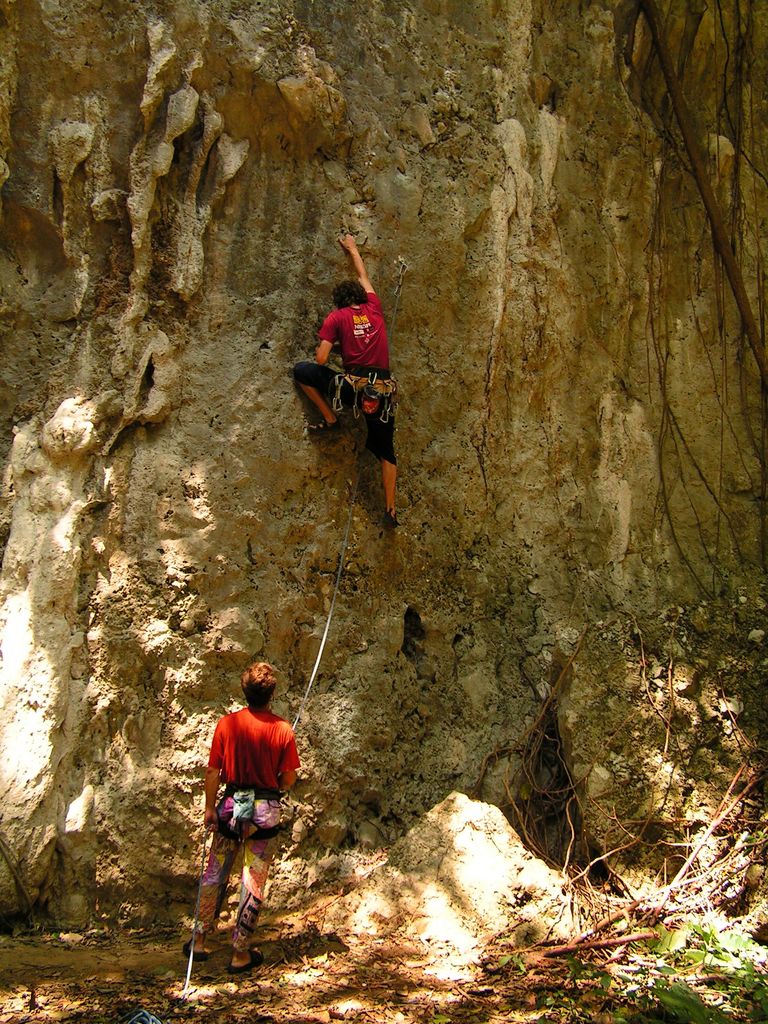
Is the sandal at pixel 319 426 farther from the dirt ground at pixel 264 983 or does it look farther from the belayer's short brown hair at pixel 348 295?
the dirt ground at pixel 264 983

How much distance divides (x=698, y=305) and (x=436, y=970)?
463 centimetres

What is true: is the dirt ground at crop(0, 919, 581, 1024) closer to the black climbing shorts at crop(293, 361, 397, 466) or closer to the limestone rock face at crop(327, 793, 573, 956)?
the limestone rock face at crop(327, 793, 573, 956)

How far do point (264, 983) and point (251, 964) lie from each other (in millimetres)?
128

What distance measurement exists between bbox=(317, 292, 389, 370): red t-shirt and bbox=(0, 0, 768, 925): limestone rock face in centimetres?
34

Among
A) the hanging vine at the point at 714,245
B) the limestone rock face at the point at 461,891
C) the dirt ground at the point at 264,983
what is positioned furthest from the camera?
the hanging vine at the point at 714,245

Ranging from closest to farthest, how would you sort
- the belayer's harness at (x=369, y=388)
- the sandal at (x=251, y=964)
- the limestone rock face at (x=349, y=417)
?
the sandal at (x=251, y=964)
the limestone rock face at (x=349, y=417)
the belayer's harness at (x=369, y=388)

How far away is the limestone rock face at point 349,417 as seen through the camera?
4.32 metres

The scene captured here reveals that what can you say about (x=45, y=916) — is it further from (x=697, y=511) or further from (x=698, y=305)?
(x=698, y=305)

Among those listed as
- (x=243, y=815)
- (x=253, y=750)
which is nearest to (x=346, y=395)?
(x=253, y=750)

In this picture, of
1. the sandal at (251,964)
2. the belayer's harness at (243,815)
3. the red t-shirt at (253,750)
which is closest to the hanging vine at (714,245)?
the red t-shirt at (253,750)

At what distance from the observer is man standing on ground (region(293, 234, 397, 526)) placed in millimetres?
4777

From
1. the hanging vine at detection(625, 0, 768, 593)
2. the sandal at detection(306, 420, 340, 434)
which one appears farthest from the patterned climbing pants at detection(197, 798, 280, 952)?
the hanging vine at detection(625, 0, 768, 593)

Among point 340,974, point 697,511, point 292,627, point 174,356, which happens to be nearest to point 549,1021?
point 340,974

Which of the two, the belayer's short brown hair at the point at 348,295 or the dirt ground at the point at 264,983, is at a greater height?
the belayer's short brown hair at the point at 348,295
